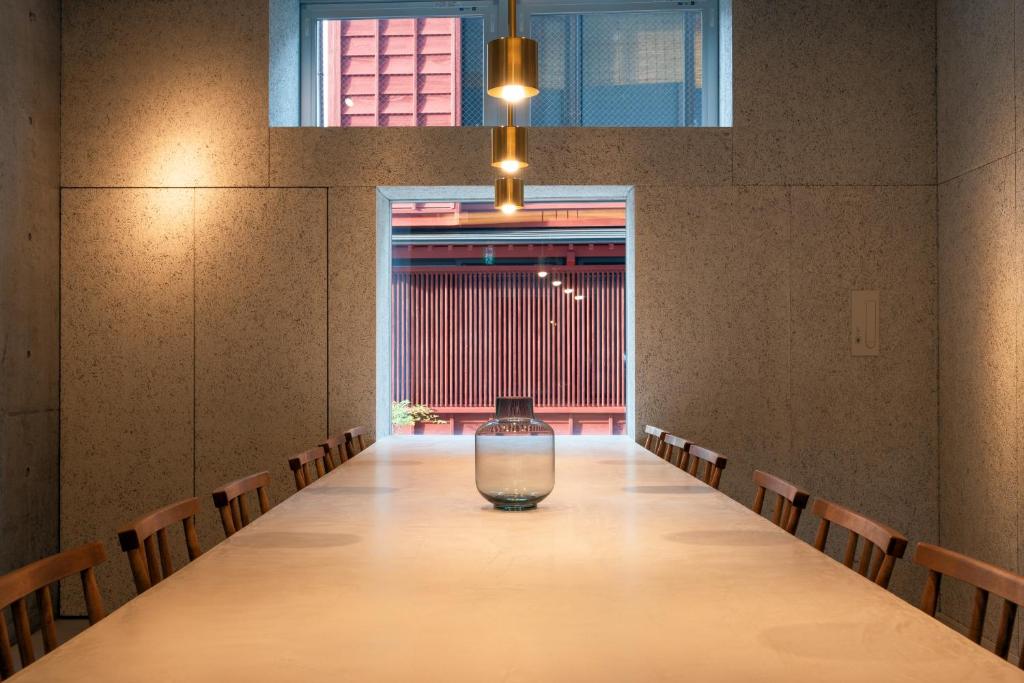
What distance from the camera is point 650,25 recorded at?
17.2 feet

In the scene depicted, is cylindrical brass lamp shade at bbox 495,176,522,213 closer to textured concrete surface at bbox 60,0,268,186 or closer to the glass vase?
the glass vase

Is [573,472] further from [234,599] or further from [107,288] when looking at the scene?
[107,288]

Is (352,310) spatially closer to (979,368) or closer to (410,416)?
(410,416)

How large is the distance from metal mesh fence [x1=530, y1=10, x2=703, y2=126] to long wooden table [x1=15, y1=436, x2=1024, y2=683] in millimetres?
3333

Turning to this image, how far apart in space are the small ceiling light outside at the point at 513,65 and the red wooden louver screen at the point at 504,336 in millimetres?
2848

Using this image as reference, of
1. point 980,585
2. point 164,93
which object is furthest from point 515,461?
point 164,93

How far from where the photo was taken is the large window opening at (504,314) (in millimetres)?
5230

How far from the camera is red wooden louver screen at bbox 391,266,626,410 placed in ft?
17.2

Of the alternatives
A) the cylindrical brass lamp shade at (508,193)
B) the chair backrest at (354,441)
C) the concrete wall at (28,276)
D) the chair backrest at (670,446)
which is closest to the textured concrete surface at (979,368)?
the chair backrest at (670,446)

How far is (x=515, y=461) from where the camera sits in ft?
7.66

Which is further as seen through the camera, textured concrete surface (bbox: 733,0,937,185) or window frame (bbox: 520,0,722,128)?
window frame (bbox: 520,0,722,128)

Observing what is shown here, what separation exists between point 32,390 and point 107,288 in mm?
657

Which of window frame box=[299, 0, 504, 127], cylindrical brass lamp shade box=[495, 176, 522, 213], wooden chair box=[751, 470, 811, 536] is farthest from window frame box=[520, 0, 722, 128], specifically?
wooden chair box=[751, 470, 811, 536]

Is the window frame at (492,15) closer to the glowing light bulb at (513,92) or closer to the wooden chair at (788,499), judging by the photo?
the glowing light bulb at (513,92)
